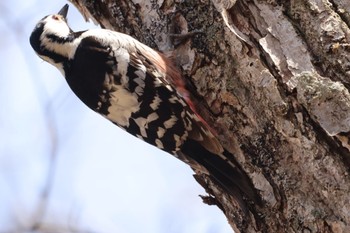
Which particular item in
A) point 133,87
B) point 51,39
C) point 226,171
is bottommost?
point 226,171

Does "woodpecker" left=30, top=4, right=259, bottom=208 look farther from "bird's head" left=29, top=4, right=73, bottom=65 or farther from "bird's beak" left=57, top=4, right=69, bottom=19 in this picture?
"bird's beak" left=57, top=4, right=69, bottom=19

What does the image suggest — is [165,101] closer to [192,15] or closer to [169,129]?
[169,129]

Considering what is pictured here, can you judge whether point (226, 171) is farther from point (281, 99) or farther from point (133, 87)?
point (133, 87)

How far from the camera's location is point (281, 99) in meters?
2.02

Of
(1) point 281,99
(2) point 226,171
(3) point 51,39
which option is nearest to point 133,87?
(3) point 51,39

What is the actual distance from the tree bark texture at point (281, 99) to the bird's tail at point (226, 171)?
3 centimetres

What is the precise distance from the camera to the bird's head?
298 cm

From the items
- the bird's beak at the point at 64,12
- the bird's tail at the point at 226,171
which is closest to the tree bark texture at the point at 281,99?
the bird's tail at the point at 226,171

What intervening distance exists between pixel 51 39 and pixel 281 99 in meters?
1.51

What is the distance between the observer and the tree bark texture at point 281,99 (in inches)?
74.7

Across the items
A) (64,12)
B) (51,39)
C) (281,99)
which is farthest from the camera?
(64,12)

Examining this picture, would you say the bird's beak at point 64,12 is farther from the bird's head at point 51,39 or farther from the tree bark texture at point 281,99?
the tree bark texture at point 281,99

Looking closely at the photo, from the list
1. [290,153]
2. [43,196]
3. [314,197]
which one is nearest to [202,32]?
[290,153]

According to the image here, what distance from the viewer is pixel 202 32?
2373mm
